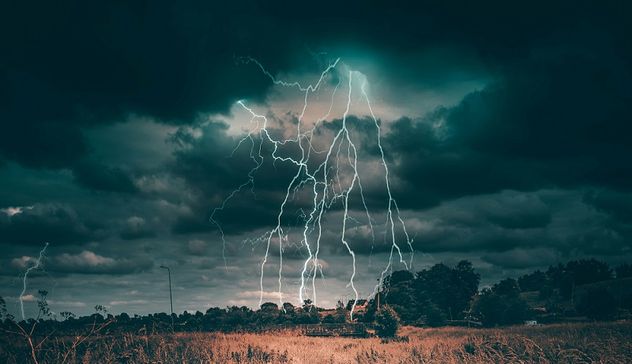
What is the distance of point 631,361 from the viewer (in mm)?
21984

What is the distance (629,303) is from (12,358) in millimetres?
72371

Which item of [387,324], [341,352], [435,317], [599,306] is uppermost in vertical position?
[341,352]

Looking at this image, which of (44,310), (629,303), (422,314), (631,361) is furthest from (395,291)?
(44,310)

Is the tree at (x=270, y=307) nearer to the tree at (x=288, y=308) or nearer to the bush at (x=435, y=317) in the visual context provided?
the tree at (x=288, y=308)

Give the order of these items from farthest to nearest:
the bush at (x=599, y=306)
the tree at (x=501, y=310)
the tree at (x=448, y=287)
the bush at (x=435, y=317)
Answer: the tree at (x=448, y=287), the bush at (x=435, y=317), the tree at (x=501, y=310), the bush at (x=599, y=306)

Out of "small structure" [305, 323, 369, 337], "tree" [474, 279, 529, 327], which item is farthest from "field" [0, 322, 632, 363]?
"tree" [474, 279, 529, 327]

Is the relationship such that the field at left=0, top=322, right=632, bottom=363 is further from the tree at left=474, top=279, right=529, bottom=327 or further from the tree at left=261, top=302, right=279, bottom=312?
the tree at left=261, top=302, right=279, bottom=312

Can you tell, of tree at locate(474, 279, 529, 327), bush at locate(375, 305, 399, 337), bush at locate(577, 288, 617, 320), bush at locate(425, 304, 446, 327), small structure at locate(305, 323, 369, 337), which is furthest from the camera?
bush at locate(425, 304, 446, 327)

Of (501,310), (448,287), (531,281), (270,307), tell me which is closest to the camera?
(501,310)

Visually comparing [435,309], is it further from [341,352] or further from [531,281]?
[531,281]

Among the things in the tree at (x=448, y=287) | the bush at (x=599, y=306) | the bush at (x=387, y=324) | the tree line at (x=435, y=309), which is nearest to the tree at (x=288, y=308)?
the tree line at (x=435, y=309)

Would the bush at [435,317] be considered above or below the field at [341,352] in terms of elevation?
below

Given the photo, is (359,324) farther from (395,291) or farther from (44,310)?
(44,310)

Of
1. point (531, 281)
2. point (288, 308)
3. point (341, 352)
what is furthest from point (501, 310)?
point (531, 281)
